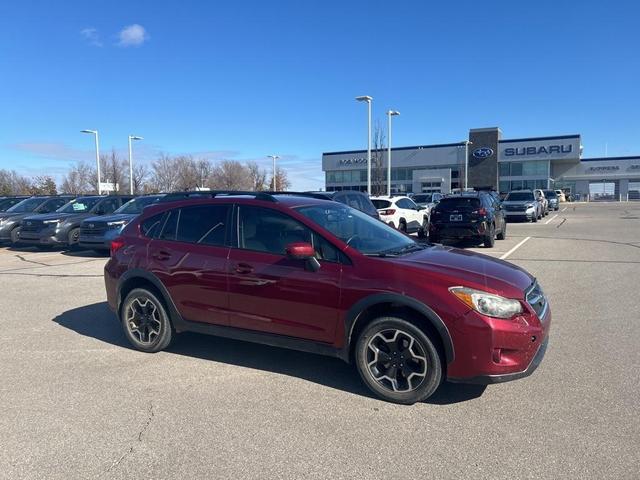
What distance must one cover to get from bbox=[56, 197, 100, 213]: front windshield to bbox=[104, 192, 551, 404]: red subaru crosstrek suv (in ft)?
40.4

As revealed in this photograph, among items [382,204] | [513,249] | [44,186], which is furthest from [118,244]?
[44,186]

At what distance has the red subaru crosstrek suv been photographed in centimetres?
400

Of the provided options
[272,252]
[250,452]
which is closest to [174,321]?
[272,252]

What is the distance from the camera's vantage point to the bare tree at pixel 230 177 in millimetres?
73375

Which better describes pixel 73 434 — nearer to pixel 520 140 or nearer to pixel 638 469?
pixel 638 469

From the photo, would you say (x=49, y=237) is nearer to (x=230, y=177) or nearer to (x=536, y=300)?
(x=536, y=300)

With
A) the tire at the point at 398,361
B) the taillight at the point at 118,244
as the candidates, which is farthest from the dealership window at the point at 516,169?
the tire at the point at 398,361

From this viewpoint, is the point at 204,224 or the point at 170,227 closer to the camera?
the point at 204,224

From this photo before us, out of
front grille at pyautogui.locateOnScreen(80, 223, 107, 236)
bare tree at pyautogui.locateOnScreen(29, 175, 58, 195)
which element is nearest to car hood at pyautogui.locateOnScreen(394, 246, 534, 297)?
front grille at pyautogui.locateOnScreen(80, 223, 107, 236)

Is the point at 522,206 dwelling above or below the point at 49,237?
above

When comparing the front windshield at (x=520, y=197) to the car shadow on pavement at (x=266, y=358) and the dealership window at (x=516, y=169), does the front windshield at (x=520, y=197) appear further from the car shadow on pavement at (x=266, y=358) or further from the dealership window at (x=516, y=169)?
the dealership window at (x=516, y=169)

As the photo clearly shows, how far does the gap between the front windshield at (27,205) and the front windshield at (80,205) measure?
7.47 feet

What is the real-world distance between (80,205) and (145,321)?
13.1m

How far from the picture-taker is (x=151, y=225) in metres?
5.83
